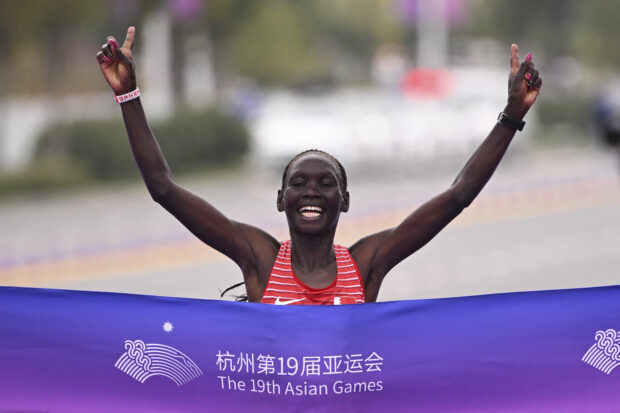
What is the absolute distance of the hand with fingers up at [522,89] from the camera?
414 centimetres

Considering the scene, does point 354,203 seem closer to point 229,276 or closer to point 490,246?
point 490,246

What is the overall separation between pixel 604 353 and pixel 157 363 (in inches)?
52.8

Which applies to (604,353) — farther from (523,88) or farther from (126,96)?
(126,96)

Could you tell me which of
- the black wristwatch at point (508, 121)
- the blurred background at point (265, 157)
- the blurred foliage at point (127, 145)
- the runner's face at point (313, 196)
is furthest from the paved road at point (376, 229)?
the runner's face at point (313, 196)

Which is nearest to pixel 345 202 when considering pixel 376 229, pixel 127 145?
pixel 376 229

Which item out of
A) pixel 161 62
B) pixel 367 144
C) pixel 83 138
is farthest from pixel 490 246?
pixel 161 62

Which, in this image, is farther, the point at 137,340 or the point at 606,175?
the point at 606,175

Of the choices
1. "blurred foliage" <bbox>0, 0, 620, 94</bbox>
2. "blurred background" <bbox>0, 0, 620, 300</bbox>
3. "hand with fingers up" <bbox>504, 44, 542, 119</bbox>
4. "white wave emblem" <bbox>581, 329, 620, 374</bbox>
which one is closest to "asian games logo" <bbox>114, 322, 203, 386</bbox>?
"white wave emblem" <bbox>581, 329, 620, 374</bbox>

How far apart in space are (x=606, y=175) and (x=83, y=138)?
11.2m

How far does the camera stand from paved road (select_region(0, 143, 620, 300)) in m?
15.8

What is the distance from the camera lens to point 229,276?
53.5ft

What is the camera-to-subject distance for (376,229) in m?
19.8

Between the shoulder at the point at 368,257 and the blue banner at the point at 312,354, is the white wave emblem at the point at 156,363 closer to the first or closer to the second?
the blue banner at the point at 312,354

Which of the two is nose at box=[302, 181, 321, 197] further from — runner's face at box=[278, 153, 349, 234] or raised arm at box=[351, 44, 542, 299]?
raised arm at box=[351, 44, 542, 299]
